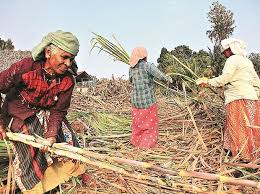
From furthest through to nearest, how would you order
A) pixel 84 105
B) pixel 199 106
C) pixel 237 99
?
pixel 84 105 → pixel 199 106 → pixel 237 99

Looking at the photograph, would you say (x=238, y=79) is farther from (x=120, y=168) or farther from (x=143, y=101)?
(x=120, y=168)

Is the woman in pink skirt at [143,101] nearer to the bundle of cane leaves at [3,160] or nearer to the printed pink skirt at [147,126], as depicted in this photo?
the printed pink skirt at [147,126]

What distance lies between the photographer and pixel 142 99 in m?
5.16

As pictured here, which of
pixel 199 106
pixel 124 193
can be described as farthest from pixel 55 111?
pixel 199 106

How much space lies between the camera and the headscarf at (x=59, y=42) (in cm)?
248

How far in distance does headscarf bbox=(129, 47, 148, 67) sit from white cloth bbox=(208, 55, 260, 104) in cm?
100

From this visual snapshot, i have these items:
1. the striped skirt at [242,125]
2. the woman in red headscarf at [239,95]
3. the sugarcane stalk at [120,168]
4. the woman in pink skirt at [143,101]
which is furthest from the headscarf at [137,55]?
the sugarcane stalk at [120,168]

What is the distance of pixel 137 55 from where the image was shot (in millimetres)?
5031

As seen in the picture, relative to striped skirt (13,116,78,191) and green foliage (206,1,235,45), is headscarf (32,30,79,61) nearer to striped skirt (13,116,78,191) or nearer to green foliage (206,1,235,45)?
striped skirt (13,116,78,191)

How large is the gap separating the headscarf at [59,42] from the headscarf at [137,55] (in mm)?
2498

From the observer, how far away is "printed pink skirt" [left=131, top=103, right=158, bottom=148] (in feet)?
17.0

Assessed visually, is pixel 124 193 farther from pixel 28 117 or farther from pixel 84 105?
pixel 84 105

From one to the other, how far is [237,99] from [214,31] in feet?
62.5

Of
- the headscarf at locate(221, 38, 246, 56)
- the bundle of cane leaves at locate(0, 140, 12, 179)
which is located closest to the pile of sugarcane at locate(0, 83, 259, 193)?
the bundle of cane leaves at locate(0, 140, 12, 179)
